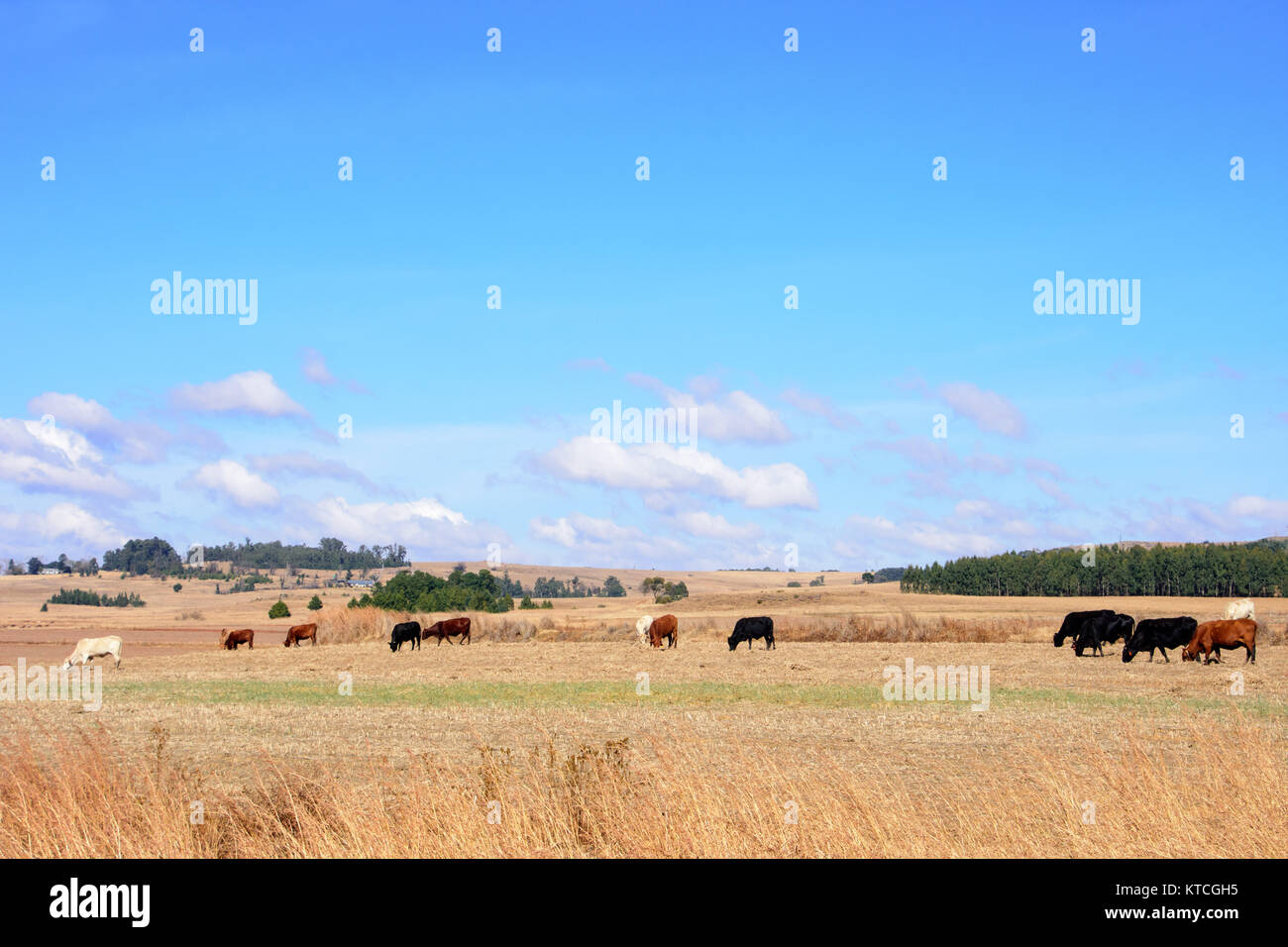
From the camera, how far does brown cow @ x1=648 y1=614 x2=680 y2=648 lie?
5147 cm

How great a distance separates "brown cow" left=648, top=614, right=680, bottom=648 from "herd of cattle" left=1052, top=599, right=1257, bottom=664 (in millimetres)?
18730

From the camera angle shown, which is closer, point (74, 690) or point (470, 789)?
point (470, 789)

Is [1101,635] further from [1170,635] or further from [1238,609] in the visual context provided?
[1238,609]

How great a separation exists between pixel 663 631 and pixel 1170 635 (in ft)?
74.2

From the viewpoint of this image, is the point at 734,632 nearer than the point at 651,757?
No

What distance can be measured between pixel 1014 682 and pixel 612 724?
50.3ft

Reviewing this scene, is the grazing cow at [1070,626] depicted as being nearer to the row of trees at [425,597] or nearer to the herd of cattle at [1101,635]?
the herd of cattle at [1101,635]

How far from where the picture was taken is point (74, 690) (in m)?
31.8

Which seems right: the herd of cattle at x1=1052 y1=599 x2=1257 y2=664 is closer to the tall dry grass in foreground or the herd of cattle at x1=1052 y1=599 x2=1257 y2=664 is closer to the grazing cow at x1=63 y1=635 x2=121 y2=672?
the tall dry grass in foreground

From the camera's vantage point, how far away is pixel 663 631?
52156mm
